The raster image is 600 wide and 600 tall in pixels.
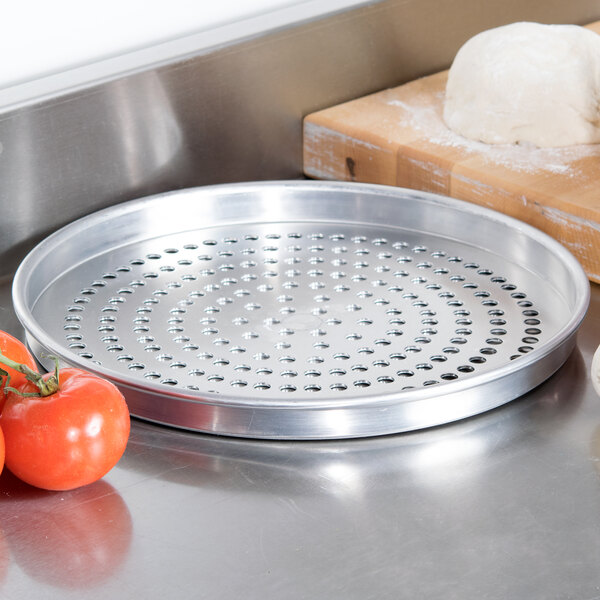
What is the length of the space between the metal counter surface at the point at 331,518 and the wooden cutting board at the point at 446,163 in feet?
0.87

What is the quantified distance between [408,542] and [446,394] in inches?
5.0

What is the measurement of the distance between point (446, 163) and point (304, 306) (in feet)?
0.80

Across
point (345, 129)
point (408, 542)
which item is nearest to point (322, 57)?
point (345, 129)

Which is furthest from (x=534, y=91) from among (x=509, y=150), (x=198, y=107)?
(x=198, y=107)

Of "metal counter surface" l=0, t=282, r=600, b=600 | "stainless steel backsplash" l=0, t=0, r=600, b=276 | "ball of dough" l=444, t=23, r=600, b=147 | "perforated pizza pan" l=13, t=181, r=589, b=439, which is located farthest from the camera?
"ball of dough" l=444, t=23, r=600, b=147

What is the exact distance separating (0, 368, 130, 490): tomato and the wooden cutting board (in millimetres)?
492

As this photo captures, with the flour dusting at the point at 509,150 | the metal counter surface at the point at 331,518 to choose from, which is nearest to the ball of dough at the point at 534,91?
the flour dusting at the point at 509,150

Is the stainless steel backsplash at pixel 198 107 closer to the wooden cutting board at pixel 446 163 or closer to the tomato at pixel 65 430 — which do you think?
the wooden cutting board at pixel 446 163

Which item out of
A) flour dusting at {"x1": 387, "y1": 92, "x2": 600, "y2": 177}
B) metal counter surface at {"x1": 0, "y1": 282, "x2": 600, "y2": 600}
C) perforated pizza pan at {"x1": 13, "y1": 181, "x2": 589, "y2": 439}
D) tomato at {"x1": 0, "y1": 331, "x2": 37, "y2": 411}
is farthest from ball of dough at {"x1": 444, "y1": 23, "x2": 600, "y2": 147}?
tomato at {"x1": 0, "y1": 331, "x2": 37, "y2": 411}

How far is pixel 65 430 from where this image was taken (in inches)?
24.7

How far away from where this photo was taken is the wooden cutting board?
974 millimetres

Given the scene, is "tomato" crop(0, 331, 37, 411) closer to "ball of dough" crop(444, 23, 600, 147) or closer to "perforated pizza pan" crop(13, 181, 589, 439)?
"perforated pizza pan" crop(13, 181, 589, 439)

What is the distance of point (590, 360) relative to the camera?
2.76ft

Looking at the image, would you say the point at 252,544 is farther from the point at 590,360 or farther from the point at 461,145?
the point at 461,145
